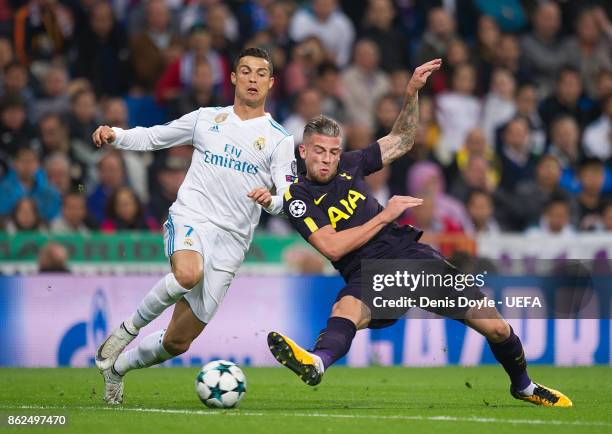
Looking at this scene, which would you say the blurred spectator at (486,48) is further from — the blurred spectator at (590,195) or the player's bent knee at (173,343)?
the player's bent knee at (173,343)

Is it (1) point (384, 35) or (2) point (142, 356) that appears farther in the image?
(1) point (384, 35)

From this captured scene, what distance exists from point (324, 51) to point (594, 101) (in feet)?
13.4

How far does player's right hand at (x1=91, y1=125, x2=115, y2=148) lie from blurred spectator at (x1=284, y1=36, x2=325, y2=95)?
7632 mm

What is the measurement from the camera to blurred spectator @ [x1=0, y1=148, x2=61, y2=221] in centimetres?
1468

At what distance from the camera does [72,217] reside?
14562 mm

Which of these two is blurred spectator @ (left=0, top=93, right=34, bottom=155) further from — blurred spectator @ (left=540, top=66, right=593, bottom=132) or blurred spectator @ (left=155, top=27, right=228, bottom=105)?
blurred spectator @ (left=540, top=66, right=593, bottom=132)

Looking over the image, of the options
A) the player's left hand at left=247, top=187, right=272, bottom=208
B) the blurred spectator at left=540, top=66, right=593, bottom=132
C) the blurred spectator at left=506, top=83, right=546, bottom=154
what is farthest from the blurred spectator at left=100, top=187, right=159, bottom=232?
the blurred spectator at left=540, top=66, right=593, bottom=132

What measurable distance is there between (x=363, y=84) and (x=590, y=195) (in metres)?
3.42

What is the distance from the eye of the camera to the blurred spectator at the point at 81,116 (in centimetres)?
1580

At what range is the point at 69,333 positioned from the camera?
45.8 feet

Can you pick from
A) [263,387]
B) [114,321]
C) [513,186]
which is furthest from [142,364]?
[513,186]

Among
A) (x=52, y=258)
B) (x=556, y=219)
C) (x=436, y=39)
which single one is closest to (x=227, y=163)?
(x=52, y=258)

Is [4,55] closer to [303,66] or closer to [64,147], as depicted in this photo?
[64,147]

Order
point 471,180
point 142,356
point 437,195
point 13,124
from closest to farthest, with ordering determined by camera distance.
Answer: point 142,356
point 13,124
point 437,195
point 471,180
